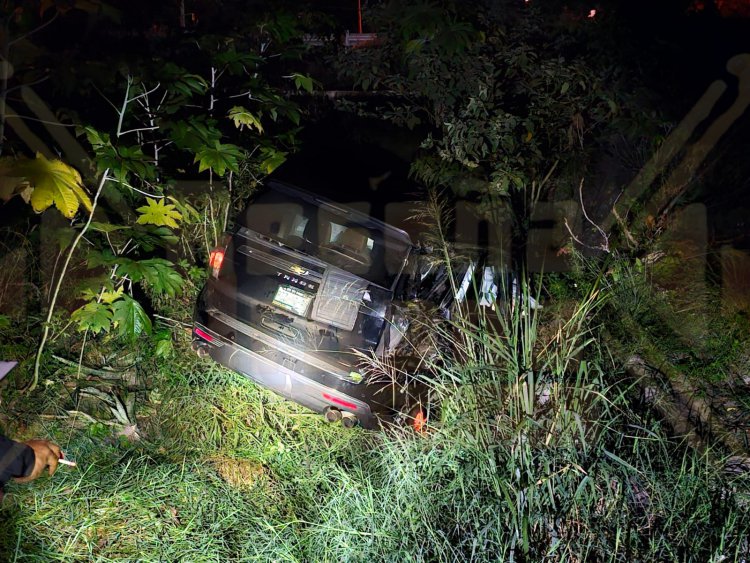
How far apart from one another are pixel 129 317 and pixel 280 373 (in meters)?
1.01

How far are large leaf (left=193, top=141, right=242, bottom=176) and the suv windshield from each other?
606 millimetres

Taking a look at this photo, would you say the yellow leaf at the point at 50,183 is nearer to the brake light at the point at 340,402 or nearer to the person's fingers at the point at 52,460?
the person's fingers at the point at 52,460

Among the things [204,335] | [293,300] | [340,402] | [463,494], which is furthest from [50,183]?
[463,494]

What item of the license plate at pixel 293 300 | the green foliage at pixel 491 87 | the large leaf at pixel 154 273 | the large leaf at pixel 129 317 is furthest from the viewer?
the green foliage at pixel 491 87

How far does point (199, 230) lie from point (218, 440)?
6.89ft

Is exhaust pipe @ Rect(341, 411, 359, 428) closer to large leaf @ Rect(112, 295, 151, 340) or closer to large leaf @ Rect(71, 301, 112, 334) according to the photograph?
large leaf @ Rect(112, 295, 151, 340)

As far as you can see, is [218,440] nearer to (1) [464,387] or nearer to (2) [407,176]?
(1) [464,387]

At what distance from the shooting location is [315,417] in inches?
167

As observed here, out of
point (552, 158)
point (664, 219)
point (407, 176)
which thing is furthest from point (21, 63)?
point (664, 219)

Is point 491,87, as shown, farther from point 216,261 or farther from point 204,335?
point 204,335

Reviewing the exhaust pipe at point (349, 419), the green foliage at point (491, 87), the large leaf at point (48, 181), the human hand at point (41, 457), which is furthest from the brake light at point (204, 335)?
the green foliage at point (491, 87)

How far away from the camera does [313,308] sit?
3.99m

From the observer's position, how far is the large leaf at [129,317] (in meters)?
3.67

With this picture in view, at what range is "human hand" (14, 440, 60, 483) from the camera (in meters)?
2.69
